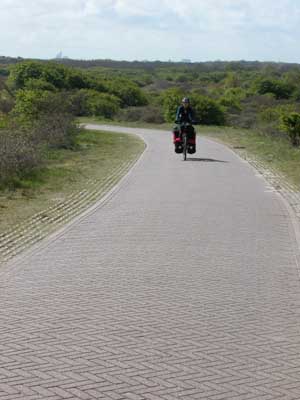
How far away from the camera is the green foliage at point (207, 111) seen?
199ft

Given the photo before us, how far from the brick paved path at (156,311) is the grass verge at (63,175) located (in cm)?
203

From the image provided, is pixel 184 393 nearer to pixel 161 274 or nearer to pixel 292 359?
pixel 292 359

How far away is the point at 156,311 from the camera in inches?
325

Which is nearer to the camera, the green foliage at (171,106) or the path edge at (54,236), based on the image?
the path edge at (54,236)

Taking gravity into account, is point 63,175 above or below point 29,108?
below

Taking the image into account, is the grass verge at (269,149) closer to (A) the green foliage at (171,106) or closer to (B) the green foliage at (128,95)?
(A) the green foliage at (171,106)

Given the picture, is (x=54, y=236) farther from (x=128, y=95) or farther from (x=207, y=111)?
(x=128, y=95)

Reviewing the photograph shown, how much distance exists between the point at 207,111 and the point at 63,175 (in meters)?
39.5

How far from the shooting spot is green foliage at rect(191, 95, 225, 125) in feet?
199

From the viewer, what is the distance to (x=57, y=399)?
5871 mm

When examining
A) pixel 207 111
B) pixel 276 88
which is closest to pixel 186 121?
pixel 207 111

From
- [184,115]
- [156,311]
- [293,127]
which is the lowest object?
[156,311]

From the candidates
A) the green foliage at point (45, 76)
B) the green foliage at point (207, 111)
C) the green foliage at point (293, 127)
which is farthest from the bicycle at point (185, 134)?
the green foliage at point (45, 76)

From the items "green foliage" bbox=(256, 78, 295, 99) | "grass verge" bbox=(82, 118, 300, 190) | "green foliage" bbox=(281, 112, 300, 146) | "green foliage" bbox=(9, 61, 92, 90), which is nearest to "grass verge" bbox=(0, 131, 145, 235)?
"grass verge" bbox=(82, 118, 300, 190)
